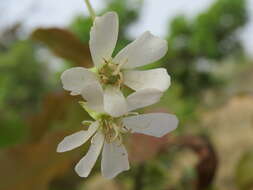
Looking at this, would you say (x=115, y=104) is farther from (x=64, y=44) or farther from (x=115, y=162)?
(x=64, y=44)

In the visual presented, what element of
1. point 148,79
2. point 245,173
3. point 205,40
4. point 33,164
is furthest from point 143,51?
point 205,40

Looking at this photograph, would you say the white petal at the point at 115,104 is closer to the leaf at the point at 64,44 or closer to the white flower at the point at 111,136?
the white flower at the point at 111,136

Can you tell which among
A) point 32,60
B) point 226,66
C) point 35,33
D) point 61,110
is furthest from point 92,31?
point 226,66

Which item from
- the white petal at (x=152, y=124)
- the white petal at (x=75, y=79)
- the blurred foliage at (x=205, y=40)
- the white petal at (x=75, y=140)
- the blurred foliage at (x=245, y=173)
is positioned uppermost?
the white petal at (x=75, y=79)

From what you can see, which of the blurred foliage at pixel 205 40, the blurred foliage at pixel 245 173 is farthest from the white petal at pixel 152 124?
the blurred foliage at pixel 205 40

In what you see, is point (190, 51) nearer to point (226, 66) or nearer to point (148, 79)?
point (226, 66)

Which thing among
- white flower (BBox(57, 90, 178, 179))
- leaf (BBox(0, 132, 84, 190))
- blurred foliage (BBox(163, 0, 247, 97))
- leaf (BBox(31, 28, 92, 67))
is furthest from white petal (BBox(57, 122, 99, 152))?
blurred foliage (BBox(163, 0, 247, 97))

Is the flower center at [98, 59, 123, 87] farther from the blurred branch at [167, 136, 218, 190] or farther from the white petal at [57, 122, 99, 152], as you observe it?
the blurred branch at [167, 136, 218, 190]
